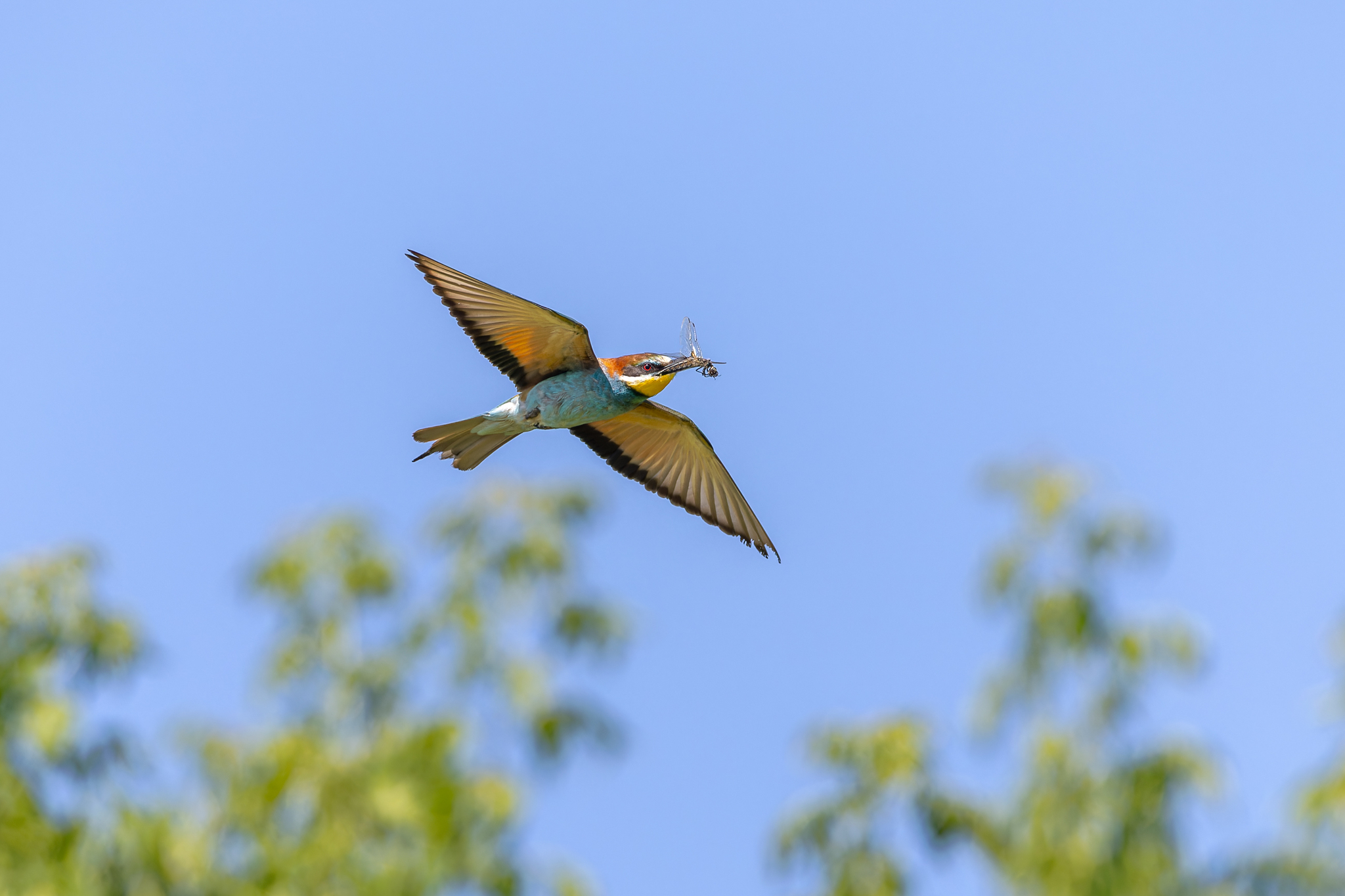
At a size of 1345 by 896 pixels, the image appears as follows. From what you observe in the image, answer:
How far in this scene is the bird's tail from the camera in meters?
5.44

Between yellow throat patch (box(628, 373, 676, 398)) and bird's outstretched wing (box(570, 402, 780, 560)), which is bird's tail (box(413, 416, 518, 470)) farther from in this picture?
bird's outstretched wing (box(570, 402, 780, 560))

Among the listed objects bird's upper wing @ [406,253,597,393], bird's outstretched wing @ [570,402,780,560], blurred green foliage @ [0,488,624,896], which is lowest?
blurred green foliage @ [0,488,624,896]

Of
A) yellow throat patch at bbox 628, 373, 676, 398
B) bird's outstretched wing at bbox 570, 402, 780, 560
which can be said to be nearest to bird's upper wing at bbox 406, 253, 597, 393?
yellow throat patch at bbox 628, 373, 676, 398

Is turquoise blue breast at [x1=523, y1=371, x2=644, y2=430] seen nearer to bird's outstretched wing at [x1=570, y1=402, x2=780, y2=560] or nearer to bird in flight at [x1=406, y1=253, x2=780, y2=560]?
bird in flight at [x1=406, y1=253, x2=780, y2=560]

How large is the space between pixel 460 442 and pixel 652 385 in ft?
2.36

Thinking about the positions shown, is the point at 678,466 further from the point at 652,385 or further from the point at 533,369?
the point at 533,369

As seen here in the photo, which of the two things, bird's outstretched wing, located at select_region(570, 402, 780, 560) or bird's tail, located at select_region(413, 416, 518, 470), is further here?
bird's outstretched wing, located at select_region(570, 402, 780, 560)

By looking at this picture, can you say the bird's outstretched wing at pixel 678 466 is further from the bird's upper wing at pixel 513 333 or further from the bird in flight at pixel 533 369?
the bird's upper wing at pixel 513 333

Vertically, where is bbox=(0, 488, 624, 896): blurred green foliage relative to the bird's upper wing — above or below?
below

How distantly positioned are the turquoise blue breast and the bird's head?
0.11ft

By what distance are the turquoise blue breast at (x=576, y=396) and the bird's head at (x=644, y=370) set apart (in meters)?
0.03

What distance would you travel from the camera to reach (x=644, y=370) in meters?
5.45

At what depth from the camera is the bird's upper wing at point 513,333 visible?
5352 millimetres

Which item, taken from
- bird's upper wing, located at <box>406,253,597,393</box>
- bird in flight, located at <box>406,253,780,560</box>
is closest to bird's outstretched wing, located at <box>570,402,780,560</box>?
bird in flight, located at <box>406,253,780,560</box>
